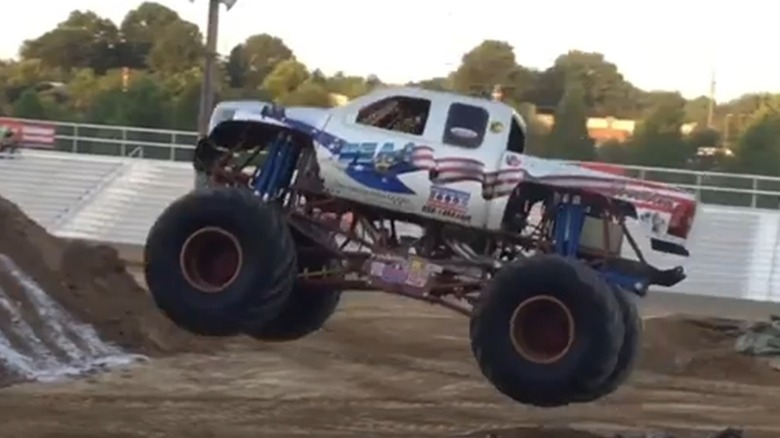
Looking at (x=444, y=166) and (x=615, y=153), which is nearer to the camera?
(x=444, y=166)

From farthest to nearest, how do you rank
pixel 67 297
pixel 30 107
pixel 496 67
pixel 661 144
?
pixel 30 107
pixel 496 67
pixel 661 144
pixel 67 297

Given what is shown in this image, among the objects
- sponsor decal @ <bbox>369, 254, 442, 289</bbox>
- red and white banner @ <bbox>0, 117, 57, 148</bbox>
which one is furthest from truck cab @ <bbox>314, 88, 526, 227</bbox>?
red and white banner @ <bbox>0, 117, 57, 148</bbox>

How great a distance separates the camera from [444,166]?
12195 mm

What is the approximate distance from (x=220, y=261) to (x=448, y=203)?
1726 mm

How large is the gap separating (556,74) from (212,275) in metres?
45.0

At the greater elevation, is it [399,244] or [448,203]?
[448,203]

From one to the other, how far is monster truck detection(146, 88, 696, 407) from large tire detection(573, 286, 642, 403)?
24 millimetres

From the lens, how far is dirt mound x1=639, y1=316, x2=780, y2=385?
1078 inches

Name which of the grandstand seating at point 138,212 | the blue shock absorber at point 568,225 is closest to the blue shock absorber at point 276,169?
the blue shock absorber at point 568,225

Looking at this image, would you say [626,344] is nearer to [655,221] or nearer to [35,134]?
[655,221]

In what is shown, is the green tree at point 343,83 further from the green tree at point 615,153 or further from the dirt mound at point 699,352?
the dirt mound at point 699,352

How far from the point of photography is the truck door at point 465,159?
1215cm

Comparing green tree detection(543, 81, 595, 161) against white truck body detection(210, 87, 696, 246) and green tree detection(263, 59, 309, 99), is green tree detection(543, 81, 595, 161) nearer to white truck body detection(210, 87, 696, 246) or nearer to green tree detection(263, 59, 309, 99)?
green tree detection(263, 59, 309, 99)

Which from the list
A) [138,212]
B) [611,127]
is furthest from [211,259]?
[611,127]
